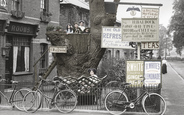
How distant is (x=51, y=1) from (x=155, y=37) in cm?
1329

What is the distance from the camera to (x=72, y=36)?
1159 centimetres

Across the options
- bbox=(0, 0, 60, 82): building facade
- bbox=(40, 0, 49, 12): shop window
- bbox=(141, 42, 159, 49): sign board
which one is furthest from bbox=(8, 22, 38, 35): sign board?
bbox=(141, 42, 159, 49): sign board

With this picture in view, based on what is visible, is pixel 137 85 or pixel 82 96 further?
pixel 82 96

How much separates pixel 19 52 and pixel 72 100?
9.68 meters

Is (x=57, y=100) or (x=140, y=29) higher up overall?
(x=140, y=29)

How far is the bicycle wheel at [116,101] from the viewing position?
350 inches

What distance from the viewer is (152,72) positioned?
9.74 m

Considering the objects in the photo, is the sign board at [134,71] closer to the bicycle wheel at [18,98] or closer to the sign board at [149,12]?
the sign board at [149,12]

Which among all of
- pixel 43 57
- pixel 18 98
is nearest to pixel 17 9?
pixel 43 57

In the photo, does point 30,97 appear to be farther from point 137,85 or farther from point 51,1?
point 51,1

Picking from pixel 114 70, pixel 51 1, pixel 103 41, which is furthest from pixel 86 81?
pixel 51 1

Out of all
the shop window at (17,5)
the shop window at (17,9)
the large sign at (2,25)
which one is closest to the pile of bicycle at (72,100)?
the large sign at (2,25)

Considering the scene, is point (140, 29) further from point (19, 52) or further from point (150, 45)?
point (19, 52)

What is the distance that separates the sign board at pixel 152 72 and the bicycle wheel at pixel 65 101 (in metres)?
2.65
